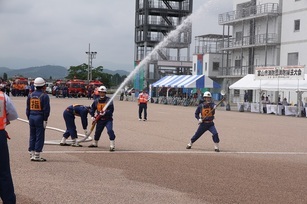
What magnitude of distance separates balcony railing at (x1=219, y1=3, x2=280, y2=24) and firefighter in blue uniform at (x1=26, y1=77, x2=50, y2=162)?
43.3 meters

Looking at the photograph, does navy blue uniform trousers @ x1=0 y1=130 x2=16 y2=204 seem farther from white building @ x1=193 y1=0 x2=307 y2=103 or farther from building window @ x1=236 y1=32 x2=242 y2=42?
building window @ x1=236 y1=32 x2=242 y2=42

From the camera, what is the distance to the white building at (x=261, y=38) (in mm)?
48906

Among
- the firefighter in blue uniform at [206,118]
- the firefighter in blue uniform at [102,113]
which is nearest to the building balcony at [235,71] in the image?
the firefighter in blue uniform at [206,118]

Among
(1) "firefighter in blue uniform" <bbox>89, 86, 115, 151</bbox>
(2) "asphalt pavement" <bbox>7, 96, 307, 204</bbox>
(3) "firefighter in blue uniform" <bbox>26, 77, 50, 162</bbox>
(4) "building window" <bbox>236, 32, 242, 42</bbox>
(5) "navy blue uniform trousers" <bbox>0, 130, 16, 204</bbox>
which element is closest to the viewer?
(5) "navy blue uniform trousers" <bbox>0, 130, 16, 204</bbox>

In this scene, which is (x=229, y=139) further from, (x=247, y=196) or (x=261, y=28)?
(x=261, y=28)

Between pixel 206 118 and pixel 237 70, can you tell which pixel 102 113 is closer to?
pixel 206 118

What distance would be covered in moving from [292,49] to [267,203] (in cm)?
4409

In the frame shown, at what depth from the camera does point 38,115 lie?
442 inches

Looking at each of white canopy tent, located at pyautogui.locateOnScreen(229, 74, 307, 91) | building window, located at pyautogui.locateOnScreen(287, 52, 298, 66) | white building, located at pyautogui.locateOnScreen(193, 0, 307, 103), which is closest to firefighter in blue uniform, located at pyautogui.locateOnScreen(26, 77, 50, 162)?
white canopy tent, located at pyautogui.locateOnScreen(229, 74, 307, 91)

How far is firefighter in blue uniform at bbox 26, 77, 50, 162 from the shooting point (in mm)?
11125

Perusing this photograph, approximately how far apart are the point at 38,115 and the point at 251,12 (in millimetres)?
46781

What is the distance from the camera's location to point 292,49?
4950 cm

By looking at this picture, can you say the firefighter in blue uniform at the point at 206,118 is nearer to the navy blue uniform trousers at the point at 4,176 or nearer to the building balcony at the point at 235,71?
the navy blue uniform trousers at the point at 4,176

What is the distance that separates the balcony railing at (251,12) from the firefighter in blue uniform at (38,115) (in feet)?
142
